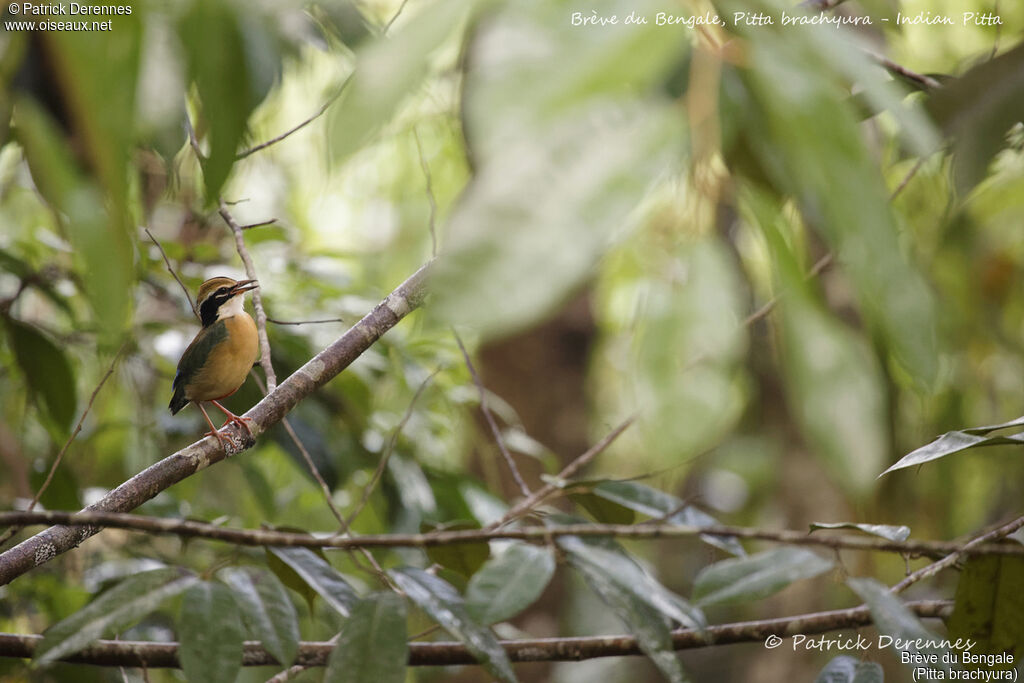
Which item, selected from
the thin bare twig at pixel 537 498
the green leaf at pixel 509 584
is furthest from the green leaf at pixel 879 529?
the green leaf at pixel 509 584

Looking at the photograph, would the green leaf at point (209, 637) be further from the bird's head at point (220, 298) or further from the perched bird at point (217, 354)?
the bird's head at point (220, 298)

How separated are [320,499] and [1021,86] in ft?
7.65

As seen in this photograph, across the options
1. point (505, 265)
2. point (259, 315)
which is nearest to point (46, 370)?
point (259, 315)

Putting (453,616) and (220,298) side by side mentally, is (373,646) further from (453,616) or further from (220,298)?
(220,298)

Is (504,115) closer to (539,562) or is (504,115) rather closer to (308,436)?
(539,562)

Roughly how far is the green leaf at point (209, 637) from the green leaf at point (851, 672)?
0.95 metres

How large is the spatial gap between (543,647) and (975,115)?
1295mm

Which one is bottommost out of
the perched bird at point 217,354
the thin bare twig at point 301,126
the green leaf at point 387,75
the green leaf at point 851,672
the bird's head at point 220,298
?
the green leaf at point 851,672

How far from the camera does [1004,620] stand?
1383 millimetres

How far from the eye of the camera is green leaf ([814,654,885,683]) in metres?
1.36

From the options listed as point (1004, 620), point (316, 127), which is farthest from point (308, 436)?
point (316, 127)

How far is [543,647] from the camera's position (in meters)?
1.43

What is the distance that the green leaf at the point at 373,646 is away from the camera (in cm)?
111

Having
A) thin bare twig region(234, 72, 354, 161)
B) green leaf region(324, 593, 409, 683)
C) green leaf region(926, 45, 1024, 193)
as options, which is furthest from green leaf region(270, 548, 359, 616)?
green leaf region(926, 45, 1024, 193)
